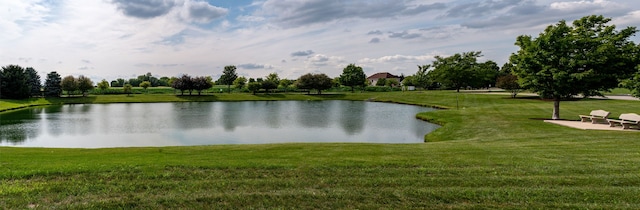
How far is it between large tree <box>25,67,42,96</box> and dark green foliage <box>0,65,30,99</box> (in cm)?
133

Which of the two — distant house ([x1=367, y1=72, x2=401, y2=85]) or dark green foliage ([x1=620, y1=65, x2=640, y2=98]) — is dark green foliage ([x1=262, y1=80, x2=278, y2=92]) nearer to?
dark green foliage ([x1=620, y1=65, x2=640, y2=98])

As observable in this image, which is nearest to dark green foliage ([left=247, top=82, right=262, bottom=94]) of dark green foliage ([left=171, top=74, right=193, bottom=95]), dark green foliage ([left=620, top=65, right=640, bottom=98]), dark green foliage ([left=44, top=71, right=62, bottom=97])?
dark green foliage ([left=171, top=74, right=193, bottom=95])

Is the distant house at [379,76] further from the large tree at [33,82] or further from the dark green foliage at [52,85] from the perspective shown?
the large tree at [33,82]

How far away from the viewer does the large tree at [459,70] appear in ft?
240

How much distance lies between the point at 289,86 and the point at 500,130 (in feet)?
233

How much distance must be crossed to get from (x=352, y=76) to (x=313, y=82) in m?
11.7

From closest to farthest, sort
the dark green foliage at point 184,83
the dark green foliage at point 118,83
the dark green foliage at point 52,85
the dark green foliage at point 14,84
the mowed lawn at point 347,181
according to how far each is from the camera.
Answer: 1. the mowed lawn at point 347,181
2. the dark green foliage at point 14,84
3. the dark green foliage at point 52,85
4. the dark green foliage at point 184,83
5. the dark green foliage at point 118,83

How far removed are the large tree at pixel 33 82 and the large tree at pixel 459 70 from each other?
77.4 metres

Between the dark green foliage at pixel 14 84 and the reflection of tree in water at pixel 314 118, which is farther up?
the dark green foliage at pixel 14 84

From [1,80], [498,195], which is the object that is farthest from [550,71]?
[1,80]

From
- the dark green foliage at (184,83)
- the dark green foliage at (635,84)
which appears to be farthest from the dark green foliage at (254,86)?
the dark green foliage at (635,84)

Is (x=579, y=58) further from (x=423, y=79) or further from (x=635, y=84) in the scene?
(x=423, y=79)

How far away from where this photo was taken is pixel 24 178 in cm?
726

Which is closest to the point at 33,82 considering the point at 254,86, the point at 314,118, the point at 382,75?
the point at 254,86
